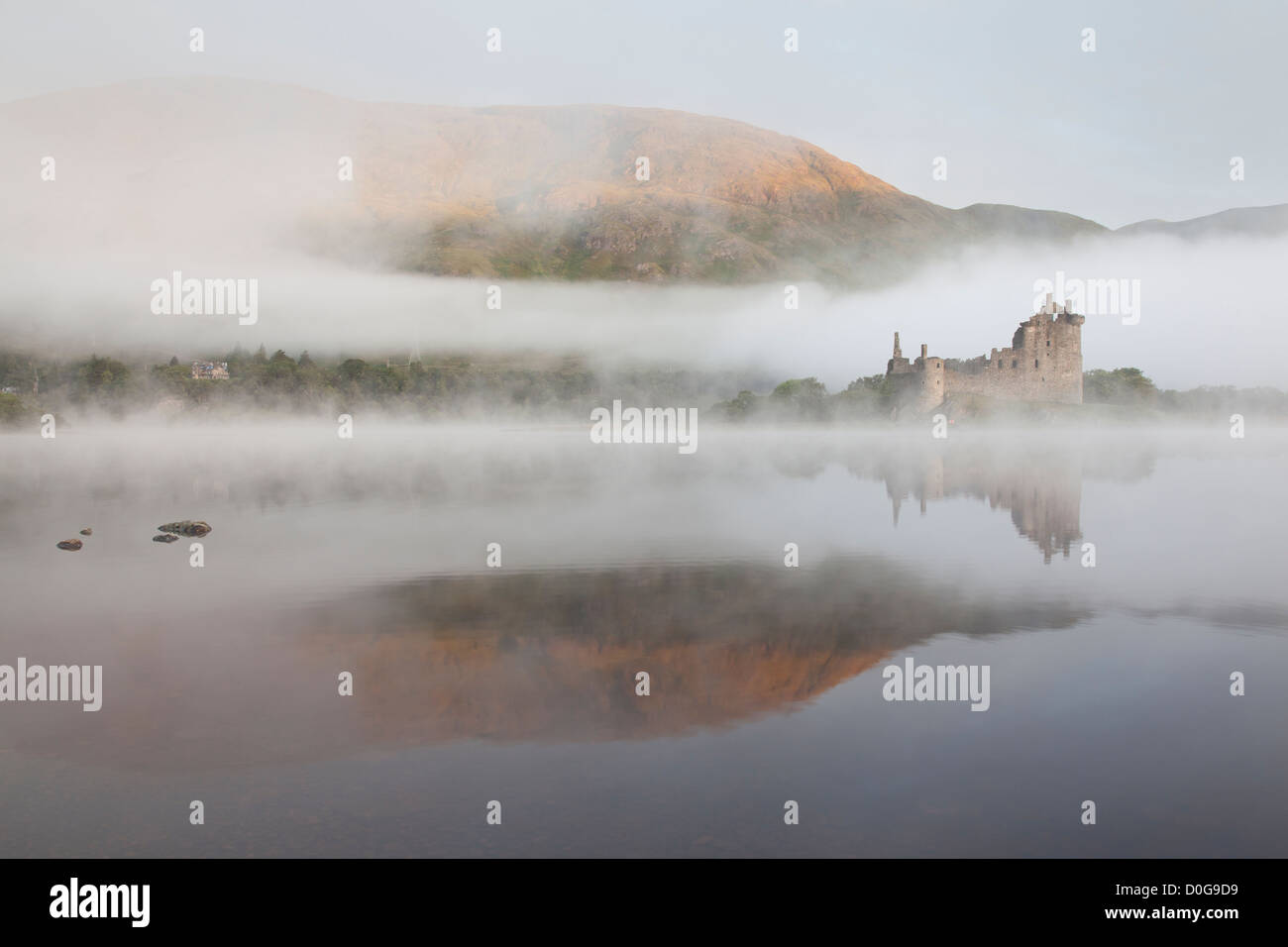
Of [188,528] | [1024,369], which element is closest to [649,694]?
[188,528]

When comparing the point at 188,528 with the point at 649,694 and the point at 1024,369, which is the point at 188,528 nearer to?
the point at 649,694

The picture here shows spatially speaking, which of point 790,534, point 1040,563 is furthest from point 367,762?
point 790,534

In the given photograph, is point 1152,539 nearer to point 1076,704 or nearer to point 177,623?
point 1076,704

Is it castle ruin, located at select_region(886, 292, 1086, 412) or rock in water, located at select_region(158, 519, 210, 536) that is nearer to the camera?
rock in water, located at select_region(158, 519, 210, 536)

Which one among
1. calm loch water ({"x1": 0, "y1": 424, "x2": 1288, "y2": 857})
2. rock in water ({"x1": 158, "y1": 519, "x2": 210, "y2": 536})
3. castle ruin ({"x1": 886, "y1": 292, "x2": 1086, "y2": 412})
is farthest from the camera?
castle ruin ({"x1": 886, "y1": 292, "x2": 1086, "y2": 412})

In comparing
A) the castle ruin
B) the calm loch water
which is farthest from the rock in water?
the castle ruin

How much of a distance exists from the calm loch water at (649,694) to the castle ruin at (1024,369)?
98767 millimetres

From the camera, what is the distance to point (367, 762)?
31.0ft

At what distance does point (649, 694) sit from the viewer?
1181 centimetres

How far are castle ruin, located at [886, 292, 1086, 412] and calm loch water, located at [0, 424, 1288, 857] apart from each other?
98767 mm

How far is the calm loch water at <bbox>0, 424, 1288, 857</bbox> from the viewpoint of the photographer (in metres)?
8.20

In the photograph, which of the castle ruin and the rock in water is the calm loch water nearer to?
the rock in water

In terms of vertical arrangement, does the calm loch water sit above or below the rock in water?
below

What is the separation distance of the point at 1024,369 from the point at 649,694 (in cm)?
12242
